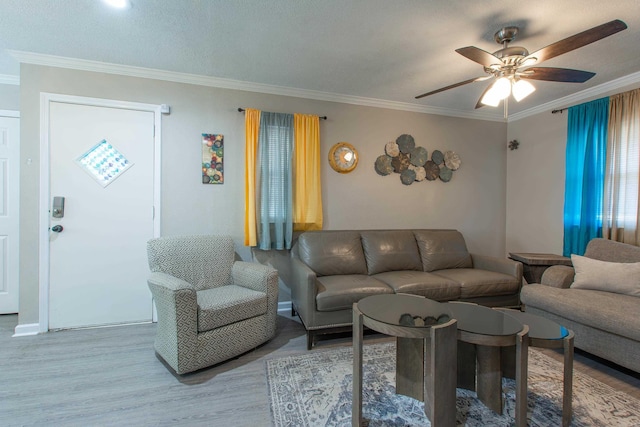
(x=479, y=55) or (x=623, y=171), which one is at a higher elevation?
(x=479, y=55)

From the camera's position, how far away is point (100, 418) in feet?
5.26

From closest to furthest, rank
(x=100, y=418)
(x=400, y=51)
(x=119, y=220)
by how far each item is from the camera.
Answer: (x=100, y=418), (x=400, y=51), (x=119, y=220)

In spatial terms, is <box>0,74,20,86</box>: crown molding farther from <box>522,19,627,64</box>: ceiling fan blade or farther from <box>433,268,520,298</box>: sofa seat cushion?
<box>433,268,520,298</box>: sofa seat cushion

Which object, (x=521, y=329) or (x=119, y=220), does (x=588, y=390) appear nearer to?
(x=521, y=329)

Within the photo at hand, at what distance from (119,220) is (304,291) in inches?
76.0

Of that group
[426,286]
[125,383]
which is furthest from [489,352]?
[125,383]

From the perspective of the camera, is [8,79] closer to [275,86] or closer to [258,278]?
[275,86]

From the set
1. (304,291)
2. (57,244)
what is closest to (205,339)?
(304,291)

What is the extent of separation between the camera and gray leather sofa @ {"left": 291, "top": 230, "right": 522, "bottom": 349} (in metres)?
2.42

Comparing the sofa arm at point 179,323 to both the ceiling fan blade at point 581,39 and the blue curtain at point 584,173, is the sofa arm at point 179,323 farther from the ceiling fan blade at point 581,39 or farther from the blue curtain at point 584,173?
the blue curtain at point 584,173

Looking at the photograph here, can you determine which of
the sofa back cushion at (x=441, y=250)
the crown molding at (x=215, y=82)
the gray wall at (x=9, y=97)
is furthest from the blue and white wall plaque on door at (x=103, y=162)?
the sofa back cushion at (x=441, y=250)

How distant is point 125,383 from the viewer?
1917 mm

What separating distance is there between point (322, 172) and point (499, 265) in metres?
2.16

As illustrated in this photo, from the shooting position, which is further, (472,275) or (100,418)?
(472,275)
